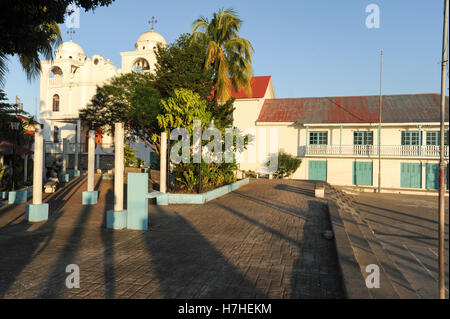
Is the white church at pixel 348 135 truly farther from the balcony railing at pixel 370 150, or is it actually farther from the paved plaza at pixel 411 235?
the paved plaza at pixel 411 235

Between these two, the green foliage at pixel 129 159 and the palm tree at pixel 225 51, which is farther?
the green foliage at pixel 129 159

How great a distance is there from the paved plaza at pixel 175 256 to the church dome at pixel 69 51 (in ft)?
105

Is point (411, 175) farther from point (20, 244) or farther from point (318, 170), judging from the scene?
point (20, 244)

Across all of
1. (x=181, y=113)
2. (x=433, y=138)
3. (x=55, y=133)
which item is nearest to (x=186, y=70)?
(x=181, y=113)

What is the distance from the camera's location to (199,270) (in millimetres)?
5117

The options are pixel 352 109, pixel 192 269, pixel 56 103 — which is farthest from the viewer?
pixel 56 103

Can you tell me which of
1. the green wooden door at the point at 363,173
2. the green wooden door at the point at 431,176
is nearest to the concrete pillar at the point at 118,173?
the green wooden door at the point at 363,173

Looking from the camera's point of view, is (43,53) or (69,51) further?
(69,51)

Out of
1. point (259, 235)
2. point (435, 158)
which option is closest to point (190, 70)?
point (259, 235)

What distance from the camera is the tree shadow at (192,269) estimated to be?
14.1 ft

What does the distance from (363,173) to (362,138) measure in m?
2.95

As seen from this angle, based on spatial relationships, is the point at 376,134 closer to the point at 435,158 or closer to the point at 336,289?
the point at 435,158

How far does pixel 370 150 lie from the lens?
2680 centimetres

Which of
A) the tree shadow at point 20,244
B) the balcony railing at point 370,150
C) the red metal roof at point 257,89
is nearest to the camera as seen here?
the tree shadow at point 20,244
